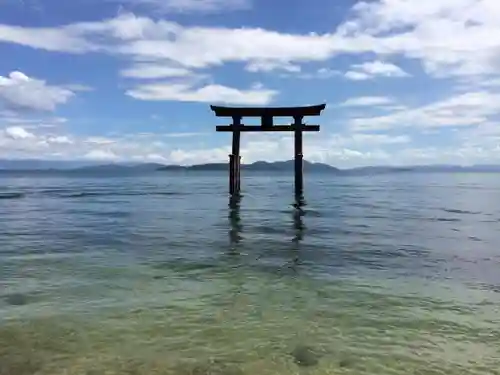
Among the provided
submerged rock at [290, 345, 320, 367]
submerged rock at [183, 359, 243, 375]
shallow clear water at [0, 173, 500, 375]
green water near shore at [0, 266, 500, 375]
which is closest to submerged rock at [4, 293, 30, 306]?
shallow clear water at [0, 173, 500, 375]

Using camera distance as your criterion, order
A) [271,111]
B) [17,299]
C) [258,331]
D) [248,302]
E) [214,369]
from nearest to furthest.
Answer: [214,369], [258,331], [248,302], [17,299], [271,111]

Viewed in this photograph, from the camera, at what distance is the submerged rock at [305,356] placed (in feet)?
21.9

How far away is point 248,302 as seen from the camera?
9570mm

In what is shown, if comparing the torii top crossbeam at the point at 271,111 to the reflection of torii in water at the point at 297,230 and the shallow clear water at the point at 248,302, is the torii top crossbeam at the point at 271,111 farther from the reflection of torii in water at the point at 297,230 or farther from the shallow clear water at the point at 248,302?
the shallow clear water at the point at 248,302

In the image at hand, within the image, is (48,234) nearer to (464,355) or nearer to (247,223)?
(247,223)

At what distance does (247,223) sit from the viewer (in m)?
23.3

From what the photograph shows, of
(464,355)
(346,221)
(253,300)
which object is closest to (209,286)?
(253,300)

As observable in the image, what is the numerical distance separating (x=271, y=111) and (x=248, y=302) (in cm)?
2522

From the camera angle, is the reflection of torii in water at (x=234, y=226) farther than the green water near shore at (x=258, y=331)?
Yes

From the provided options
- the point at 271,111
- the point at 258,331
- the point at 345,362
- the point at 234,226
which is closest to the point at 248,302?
the point at 258,331

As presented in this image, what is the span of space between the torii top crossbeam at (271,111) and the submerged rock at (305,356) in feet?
89.8

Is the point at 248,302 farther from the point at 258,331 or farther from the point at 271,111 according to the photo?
the point at 271,111

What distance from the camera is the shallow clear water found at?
22.2ft

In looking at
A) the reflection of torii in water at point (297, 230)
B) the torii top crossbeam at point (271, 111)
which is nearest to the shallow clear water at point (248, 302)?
the reflection of torii in water at point (297, 230)
